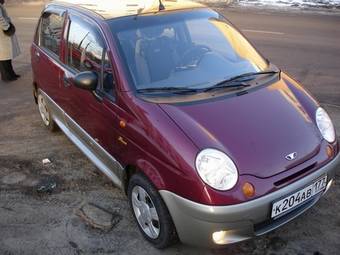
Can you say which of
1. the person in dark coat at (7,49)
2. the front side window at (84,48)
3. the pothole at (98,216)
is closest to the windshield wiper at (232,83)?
the front side window at (84,48)

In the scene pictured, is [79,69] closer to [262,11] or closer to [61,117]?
[61,117]

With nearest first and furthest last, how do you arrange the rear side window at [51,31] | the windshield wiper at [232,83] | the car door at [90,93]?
the windshield wiper at [232,83], the car door at [90,93], the rear side window at [51,31]

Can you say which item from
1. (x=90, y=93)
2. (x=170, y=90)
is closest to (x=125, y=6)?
(x=90, y=93)

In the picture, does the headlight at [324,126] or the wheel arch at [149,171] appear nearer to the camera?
the wheel arch at [149,171]

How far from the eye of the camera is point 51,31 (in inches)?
214

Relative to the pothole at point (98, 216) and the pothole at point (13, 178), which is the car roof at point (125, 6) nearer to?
the pothole at point (98, 216)

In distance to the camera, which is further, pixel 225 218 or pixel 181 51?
pixel 181 51

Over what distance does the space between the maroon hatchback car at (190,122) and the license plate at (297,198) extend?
0.04ft

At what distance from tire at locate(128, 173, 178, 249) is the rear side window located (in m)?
2.16

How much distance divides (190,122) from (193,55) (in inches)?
39.3

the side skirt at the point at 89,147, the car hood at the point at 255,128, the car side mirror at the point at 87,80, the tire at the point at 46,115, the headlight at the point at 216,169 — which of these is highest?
the car side mirror at the point at 87,80

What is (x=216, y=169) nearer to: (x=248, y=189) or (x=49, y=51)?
(x=248, y=189)

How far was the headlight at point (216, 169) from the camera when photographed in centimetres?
311

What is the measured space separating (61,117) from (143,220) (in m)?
2.11
